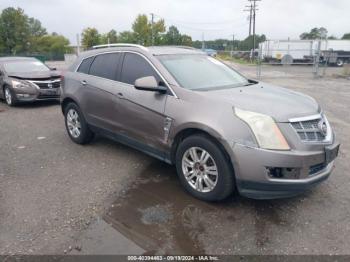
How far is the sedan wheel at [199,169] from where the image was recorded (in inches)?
150

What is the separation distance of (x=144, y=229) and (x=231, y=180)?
1054 mm

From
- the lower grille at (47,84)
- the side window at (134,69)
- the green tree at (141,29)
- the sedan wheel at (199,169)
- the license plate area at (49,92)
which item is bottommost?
the sedan wheel at (199,169)

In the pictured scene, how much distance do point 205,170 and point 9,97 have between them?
8526 millimetres

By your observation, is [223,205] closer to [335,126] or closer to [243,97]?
[243,97]

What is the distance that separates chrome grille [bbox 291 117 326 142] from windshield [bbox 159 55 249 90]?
1252 mm

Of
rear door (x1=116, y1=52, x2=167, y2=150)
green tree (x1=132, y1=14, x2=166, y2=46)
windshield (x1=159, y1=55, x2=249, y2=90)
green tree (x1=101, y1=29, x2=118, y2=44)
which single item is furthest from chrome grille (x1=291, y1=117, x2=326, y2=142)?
green tree (x1=101, y1=29, x2=118, y2=44)

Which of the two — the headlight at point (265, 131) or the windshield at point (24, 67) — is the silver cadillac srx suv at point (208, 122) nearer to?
the headlight at point (265, 131)

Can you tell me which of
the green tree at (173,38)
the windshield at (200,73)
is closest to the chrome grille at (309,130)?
the windshield at (200,73)

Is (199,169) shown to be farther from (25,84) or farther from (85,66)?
(25,84)

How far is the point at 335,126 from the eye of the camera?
7523 millimetres

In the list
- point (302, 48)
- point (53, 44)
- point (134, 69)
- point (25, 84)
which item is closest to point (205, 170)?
point (134, 69)

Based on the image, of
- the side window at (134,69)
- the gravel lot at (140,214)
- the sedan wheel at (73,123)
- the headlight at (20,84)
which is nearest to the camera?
the gravel lot at (140,214)

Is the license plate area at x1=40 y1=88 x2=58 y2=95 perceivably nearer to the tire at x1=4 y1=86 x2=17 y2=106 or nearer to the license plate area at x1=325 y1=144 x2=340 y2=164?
the tire at x1=4 y1=86 x2=17 y2=106

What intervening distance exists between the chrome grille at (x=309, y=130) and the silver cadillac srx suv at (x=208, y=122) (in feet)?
0.04
